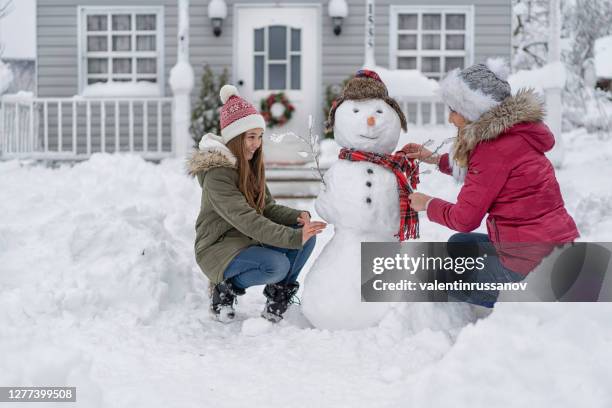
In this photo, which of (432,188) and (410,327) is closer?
(410,327)

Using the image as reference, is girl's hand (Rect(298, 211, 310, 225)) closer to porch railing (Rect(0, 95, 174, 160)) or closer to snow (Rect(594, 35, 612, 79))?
porch railing (Rect(0, 95, 174, 160))

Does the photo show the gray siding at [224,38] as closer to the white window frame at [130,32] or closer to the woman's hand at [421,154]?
the white window frame at [130,32]

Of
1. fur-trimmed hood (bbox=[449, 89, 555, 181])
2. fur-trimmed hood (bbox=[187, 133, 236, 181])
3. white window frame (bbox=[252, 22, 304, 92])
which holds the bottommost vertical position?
fur-trimmed hood (bbox=[187, 133, 236, 181])

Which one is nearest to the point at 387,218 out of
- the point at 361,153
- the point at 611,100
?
the point at 361,153

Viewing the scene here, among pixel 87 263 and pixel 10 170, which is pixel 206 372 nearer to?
pixel 87 263

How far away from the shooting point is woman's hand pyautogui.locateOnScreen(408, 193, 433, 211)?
2.95m

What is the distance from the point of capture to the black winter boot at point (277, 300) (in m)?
3.36

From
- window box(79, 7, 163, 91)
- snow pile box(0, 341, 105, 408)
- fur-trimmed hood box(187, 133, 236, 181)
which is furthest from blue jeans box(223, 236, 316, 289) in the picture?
window box(79, 7, 163, 91)

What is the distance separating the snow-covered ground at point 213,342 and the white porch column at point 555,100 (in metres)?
3.08

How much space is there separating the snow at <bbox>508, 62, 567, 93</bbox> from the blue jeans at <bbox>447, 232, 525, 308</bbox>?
17.6 feet

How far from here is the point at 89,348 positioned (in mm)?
2861

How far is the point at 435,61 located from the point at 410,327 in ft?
24.1

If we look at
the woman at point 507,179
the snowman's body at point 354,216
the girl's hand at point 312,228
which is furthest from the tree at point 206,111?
the woman at point 507,179

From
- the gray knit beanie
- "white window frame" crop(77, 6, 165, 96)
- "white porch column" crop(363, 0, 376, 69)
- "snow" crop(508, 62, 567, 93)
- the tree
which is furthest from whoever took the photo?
"white window frame" crop(77, 6, 165, 96)
